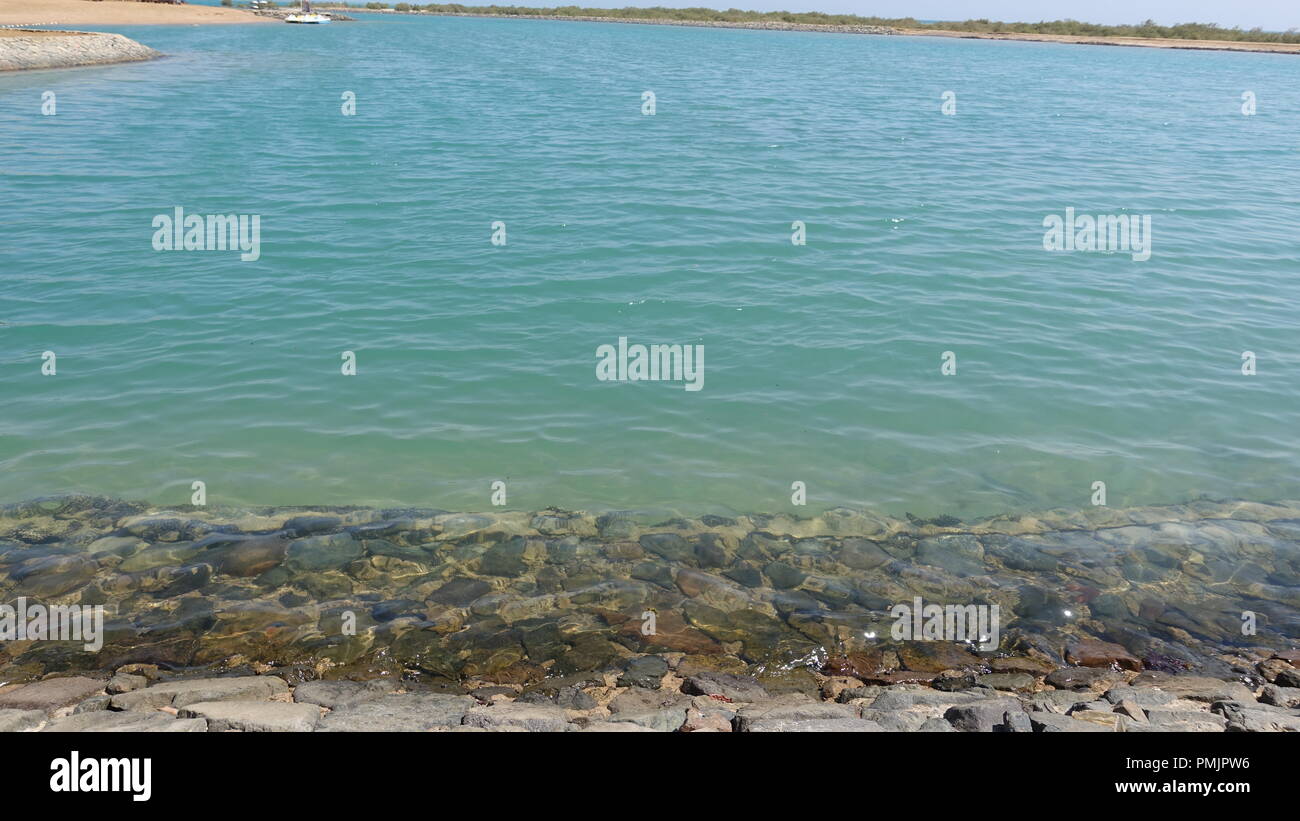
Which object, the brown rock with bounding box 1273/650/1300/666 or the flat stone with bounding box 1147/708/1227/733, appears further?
the brown rock with bounding box 1273/650/1300/666

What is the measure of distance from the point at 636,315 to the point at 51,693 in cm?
1067

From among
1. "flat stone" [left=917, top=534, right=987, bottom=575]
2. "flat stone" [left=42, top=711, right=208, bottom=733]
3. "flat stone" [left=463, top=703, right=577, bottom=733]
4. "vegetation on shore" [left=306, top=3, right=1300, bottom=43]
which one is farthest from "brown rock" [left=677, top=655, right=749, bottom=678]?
"vegetation on shore" [left=306, top=3, right=1300, bottom=43]

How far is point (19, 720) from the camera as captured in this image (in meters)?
5.73

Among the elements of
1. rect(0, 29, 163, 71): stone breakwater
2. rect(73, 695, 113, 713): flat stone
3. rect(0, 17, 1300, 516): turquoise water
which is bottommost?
rect(73, 695, 113, 713): flat stone

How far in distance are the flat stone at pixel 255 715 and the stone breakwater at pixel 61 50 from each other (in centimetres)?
5396

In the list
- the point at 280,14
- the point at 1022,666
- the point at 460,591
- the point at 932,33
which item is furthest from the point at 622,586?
the point at 932,33

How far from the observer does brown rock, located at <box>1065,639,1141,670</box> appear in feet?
23.9

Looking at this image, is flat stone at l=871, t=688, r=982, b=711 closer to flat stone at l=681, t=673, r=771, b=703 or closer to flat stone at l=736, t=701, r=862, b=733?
flat stone at l=736, t=701, r=862, b=733

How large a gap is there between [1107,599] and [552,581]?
5.55m

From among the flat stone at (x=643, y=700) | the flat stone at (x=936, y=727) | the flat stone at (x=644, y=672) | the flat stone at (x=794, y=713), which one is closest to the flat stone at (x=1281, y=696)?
the flat stone at (x=936, y=727)

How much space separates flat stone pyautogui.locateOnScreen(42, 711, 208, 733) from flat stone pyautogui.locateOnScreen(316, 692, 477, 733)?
2.69 ft

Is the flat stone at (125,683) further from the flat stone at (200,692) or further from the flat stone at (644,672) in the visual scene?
the flat stone at (644,672)

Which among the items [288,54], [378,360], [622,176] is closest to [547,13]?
[288,54]

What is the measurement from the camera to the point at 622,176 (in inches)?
984
